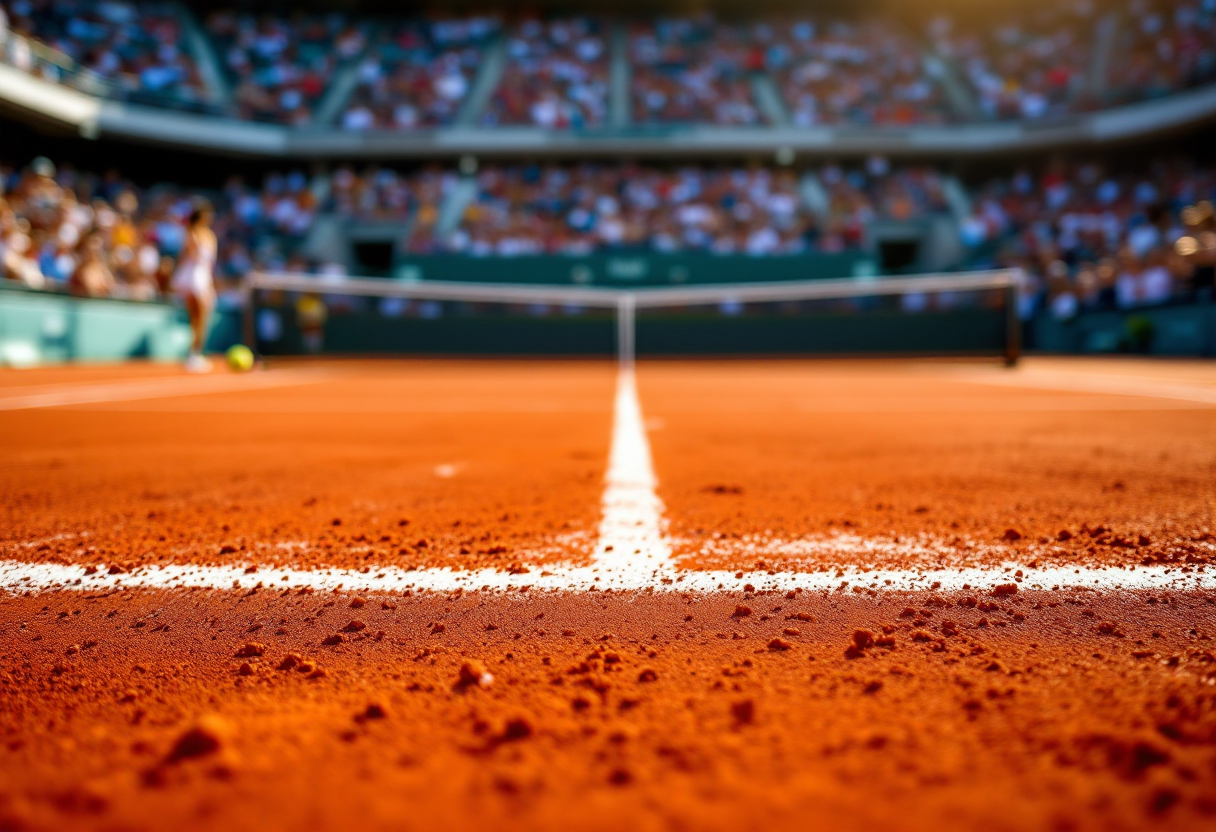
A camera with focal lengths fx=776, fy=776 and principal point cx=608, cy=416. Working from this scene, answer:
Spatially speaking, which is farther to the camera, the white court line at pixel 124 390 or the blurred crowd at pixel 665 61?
the blurred crowd at pixel 665 61

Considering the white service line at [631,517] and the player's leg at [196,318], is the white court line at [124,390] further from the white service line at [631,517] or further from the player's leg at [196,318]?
the white service line at [631,517]

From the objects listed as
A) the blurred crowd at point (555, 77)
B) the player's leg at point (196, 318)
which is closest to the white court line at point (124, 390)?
the player's leg at point (196, 318)

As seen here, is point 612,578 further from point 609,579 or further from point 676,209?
point 676,209

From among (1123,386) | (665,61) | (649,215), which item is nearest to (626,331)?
(649,215)

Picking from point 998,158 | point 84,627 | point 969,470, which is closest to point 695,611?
point 84,627

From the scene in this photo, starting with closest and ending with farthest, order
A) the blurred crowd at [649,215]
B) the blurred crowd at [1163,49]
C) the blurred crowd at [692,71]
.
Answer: the blurred crowd at [649,215], the blurred crowd at [1163,49], the blurred crowd at [692,71]
